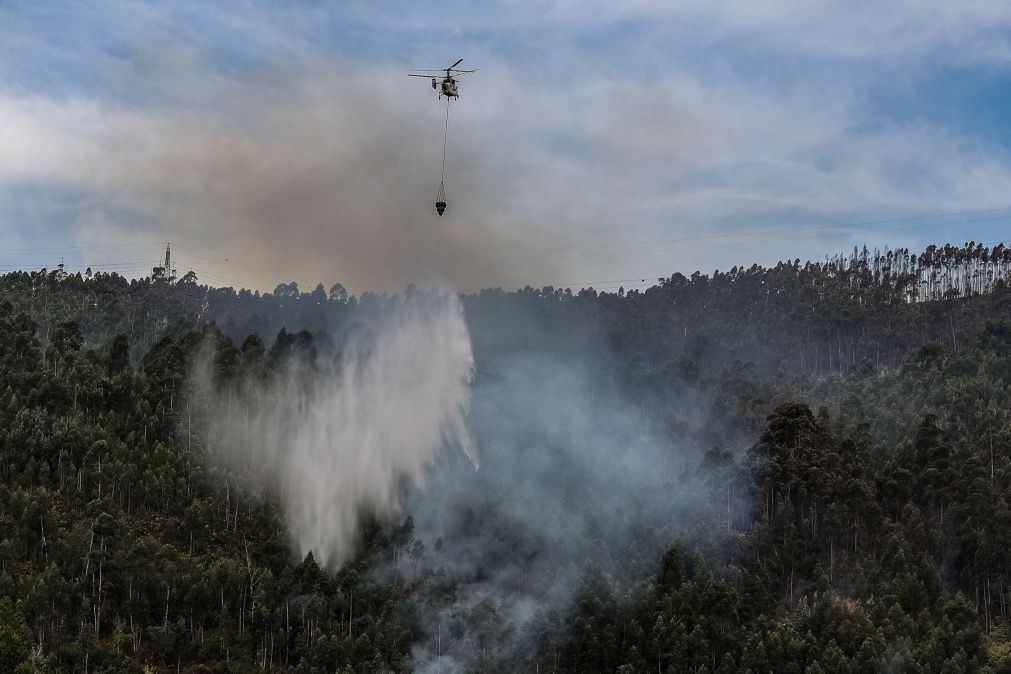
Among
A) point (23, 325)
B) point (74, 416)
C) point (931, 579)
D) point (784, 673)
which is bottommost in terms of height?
point (784, 673)

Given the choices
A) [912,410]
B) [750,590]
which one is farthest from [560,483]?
[912,410]

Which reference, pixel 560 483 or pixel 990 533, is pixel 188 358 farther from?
pixel 990 533

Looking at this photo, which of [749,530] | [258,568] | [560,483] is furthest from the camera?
[560,483]

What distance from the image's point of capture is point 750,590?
130 meters

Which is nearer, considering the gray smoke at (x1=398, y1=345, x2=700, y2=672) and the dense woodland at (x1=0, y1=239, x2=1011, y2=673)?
the dense woodland at (x1=0, y1=239, x2=1011, y2=673)

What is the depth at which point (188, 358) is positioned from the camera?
180 meters

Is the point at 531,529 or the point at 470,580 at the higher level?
the point at 531,529

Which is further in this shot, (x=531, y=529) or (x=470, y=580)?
(x=531, y=529)

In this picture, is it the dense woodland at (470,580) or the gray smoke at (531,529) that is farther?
the gray smoke at (531,529)

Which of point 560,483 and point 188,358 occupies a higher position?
point 188,358

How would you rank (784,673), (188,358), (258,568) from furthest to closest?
(188,358) < (258,568) < (784,673)

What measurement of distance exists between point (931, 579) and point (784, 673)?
26006 mm

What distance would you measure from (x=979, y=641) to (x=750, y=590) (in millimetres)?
26205

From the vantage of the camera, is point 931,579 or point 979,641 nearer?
point 979,641
